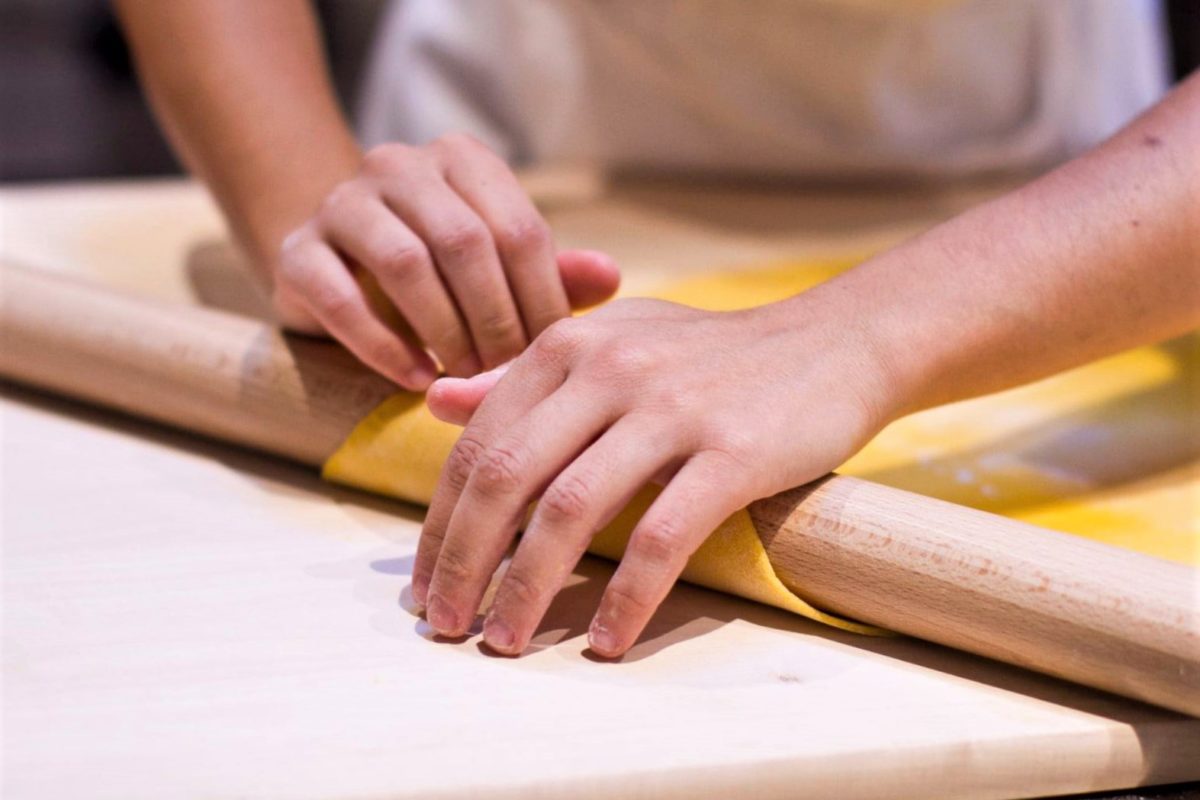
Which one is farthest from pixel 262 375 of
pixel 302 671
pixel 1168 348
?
pixel 1168 348

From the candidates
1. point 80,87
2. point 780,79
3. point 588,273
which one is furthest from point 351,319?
point 80,87

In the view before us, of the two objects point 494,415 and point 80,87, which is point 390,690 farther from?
point 80,87

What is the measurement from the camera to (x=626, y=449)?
57cm

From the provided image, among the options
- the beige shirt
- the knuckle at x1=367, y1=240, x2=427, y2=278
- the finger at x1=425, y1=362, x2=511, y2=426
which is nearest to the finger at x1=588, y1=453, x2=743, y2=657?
the finger at x1=425, y1=362, x2=511, y2=426

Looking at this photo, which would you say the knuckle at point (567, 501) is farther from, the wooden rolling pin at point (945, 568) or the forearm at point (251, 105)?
the forearm at point (251, 105)

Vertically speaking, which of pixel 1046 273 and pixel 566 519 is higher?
pixel 1046 273

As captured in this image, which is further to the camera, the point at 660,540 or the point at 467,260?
the point at 467,260

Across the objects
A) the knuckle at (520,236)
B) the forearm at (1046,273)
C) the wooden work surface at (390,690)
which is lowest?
the wooden work surface at (390,690)

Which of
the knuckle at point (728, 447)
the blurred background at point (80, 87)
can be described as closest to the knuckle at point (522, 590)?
the knuckle at point (728, 447)

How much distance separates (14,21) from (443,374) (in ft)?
5.86

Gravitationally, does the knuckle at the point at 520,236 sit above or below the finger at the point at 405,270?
above

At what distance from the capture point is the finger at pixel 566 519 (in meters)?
0.56

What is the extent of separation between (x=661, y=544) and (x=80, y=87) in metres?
2.07

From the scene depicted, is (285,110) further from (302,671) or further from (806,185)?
(806,185)
